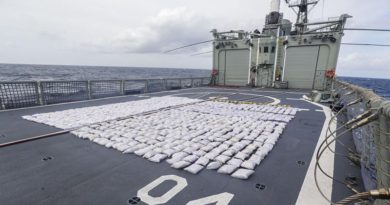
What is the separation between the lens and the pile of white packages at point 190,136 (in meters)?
2.90

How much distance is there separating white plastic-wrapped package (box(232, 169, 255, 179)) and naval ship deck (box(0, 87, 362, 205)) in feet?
0.17

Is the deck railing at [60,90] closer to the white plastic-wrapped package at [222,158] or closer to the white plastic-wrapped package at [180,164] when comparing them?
the white plastic-wrapped package at [180,164]

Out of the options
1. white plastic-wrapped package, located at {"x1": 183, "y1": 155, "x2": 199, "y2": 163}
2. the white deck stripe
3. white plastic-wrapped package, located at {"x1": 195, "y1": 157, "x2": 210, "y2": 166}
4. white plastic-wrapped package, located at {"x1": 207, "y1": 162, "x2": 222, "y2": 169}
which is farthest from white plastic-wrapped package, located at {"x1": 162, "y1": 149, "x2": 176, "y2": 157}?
the white deck stripe

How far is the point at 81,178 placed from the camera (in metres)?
2.47

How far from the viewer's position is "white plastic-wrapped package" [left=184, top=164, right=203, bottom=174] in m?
2.62

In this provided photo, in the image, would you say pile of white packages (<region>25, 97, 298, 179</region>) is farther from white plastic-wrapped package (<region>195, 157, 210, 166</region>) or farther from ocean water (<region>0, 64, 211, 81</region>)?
ocean water (<region>0, 64, 211, 81</region>)

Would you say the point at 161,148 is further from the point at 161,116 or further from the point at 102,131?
the point at 161,116

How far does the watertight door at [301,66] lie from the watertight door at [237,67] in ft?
10.7

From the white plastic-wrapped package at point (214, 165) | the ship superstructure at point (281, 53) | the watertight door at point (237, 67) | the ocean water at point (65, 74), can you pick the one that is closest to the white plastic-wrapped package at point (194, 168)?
the white plastic-wrapped package at point (214, 165)

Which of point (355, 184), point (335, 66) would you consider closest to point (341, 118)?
point (355, 184)

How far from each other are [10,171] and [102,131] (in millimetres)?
1695

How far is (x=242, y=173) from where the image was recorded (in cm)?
254

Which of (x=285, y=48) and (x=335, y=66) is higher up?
(x=285, y=48)

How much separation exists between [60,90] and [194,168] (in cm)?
727
